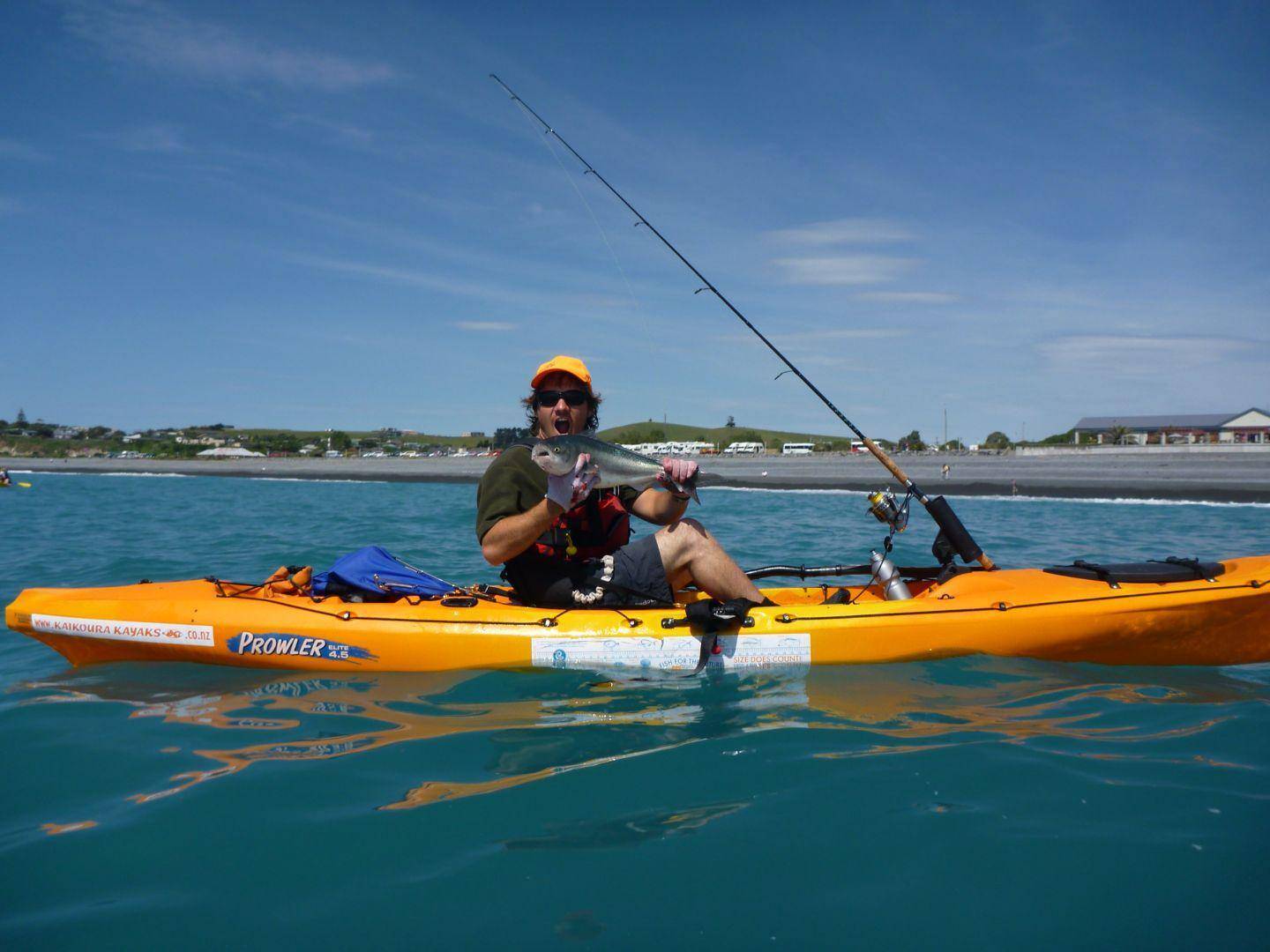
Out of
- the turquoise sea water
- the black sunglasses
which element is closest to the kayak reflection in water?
the turquoise sea water

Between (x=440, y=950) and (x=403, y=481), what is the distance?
184ft

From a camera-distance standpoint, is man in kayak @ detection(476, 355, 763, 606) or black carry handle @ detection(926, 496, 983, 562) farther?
black carry handle @ detection(926, 496, 983, 562)

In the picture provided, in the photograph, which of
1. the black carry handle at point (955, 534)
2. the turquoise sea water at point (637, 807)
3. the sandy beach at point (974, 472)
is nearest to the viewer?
the turquoise sea water at point (637, 807)

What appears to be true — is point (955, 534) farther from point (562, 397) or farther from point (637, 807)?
point (637, 807)

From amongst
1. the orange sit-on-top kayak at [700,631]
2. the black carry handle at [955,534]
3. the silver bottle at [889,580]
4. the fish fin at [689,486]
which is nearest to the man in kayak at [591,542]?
the orange sit-on-top kayak at [700,631]

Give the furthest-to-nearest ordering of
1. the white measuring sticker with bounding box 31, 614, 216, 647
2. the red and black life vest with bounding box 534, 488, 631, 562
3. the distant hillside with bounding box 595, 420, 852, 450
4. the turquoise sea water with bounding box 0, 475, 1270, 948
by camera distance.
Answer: the distant hillside with bounding box 595, 420, 852, 450
the white measuring sticker with bounding box 31, 614, 216, 647
the red and black life vest with bounding box 534, 488, 631, 562
the turquoise sea water with bounding box 0, 475, 1270, 948

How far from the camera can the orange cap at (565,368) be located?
16.7 ft

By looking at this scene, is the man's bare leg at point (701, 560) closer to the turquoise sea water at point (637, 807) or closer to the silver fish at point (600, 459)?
the turquoise sea water at point (637, 807)

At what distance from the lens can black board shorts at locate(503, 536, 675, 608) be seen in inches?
211

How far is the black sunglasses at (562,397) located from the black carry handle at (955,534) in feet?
9.40

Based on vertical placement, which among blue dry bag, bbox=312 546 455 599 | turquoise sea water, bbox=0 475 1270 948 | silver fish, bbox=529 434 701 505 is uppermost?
silver fish, bbox=529 434 701 505

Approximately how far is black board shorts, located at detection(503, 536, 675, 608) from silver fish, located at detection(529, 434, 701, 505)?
4.17 feet

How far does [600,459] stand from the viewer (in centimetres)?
406

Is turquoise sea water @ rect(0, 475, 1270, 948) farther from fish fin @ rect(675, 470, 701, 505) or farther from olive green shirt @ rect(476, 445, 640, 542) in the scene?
fish fin @ rect(675, 470, 701, 505)
